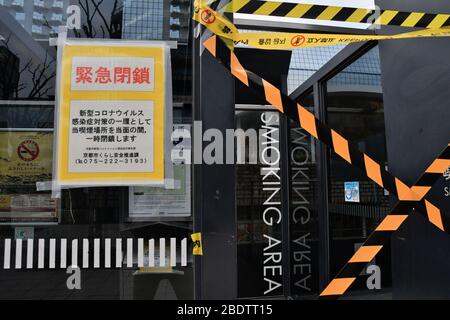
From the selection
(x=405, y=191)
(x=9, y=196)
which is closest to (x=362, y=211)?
(x=405, y=191)

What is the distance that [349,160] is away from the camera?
6.52ft

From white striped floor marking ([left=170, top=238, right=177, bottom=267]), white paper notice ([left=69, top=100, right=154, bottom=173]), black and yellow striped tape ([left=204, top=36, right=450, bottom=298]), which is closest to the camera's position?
black and yellow striped tape ([left=204, top=36, right=450, bottom=298])

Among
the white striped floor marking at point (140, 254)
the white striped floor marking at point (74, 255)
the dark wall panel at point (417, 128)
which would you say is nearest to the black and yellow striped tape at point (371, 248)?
the dark wall panel at point (417, 128)

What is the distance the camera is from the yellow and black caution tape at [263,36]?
6.44 feet

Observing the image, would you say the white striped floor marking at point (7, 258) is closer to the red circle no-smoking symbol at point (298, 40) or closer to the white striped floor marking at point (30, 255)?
the white striped floor marking at point (30, 255)

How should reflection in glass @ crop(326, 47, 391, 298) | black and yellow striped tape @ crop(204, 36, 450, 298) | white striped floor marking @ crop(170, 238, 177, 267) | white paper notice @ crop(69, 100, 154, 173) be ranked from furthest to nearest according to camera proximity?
reflection in glass @ crop(326, 47, 391, 298) < white striped floor marking @ crop(170, 238, 177, 267) < white paper notice @ crop(69, 100, 154, 173) < black and yellow striped tape @ crop(204, 36, 450, 298)

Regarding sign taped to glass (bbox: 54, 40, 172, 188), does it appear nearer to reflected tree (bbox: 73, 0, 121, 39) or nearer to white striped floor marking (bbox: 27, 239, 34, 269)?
reflected tree (bbox: 73, 0, 121, 39)

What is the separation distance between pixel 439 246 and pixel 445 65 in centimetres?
99

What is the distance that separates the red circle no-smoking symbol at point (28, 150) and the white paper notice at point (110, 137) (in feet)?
A: 0.72

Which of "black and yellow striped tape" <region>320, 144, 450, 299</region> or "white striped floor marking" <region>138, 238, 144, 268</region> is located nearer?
"black and yellow striped tape" <region>320, 144, 450, 299</region>

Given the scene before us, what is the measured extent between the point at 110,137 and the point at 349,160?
122cm

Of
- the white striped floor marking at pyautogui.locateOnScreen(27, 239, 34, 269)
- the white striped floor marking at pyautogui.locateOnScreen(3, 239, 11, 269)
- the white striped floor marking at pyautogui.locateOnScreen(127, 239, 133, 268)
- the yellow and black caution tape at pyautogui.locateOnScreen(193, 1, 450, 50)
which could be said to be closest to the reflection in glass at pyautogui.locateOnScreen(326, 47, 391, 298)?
the yellow and black caution tape at pyautogui.locateOnScreen(193, 1, 450, 50)

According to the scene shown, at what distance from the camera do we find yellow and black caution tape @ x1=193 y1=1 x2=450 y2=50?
6.44ft
